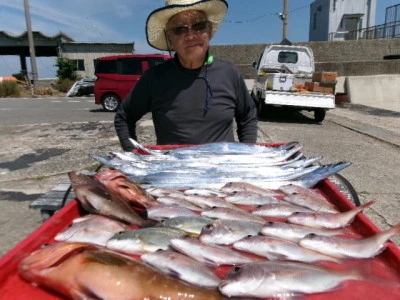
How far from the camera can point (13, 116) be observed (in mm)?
13898

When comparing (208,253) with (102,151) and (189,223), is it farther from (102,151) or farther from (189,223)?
(102,151)

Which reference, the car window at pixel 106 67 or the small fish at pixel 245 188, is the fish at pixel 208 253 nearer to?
the small fish at pixel 245 188

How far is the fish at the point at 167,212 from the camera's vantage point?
5.82 feet

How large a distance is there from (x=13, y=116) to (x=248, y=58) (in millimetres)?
14742

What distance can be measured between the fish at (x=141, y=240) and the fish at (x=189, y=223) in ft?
0.28

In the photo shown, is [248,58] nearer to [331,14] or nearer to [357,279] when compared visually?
[331,14]

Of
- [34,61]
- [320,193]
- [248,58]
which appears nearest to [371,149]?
[320,193]

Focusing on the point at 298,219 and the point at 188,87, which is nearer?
the point at 298,219

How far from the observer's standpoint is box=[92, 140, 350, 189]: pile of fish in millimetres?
2262

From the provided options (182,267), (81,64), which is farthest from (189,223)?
(81,64)

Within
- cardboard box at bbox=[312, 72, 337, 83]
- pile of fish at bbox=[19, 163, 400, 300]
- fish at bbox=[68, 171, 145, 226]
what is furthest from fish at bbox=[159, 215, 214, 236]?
cardboard box at bbox=[312, 72, 337, 83]

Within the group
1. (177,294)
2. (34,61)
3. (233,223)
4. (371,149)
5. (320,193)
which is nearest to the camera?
(177,294)

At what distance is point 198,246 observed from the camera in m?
1.40

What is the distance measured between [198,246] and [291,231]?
444 mm
